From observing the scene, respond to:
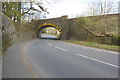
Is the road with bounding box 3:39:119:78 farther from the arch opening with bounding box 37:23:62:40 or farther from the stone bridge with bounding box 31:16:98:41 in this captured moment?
the arch opening with bounding box 37:23:62:40

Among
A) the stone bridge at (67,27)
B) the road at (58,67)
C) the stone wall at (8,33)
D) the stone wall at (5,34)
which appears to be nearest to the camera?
the road at (58,67)

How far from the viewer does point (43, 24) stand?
4372 cm

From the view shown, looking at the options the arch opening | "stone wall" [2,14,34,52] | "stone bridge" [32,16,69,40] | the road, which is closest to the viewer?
the road

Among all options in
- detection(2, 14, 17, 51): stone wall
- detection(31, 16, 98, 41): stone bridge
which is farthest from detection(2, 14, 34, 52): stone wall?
detection(31, 16, 98, 41): stone bridge

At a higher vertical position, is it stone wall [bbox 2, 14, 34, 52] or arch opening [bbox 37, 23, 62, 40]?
arch opening [bbox 37, 23, 62, 40]

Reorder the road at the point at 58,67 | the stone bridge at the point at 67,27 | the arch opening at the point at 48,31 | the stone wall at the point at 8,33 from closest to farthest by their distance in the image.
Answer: the road at the point at 58,67 → the stone wall at the point at 8,33 → the stone bridge at the point at 67,27 → the arch opening at the point at 48,31

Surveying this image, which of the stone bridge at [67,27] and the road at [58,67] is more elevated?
the stone bridge at [67,27]

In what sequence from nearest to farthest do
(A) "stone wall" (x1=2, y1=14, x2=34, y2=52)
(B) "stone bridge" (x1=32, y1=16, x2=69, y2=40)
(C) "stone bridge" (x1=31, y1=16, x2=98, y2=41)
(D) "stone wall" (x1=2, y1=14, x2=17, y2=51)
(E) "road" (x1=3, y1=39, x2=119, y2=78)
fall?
1. (E) "road" (x1=3, y1=39, x2=119, y2=78)
2. (D) "stone wall" (x1=2, y1=14, x2=17, y2=51)
3. (A) "stone wall" (x1=2, y1=14, x2=34, y2=52)
4. (C) "stone bridge" (x1=31, y1=16, x2=98, y2=41)
5. (B) "stone bridge" (x1=32, y1=16, x2=69, y2=40)

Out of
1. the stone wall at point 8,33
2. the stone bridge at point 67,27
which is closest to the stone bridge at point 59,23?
the stone bridge at point 67,27

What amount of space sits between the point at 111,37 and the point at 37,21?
1097 inches

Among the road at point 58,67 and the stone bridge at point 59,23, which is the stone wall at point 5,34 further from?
the stone bridge at point 59,23

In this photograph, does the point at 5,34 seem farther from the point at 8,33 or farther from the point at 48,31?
the point at 48,31

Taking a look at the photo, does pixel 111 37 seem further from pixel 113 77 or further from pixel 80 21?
pixel 113 77

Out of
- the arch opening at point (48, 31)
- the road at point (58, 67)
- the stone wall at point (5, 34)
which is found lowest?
the road at point (58, 67)
